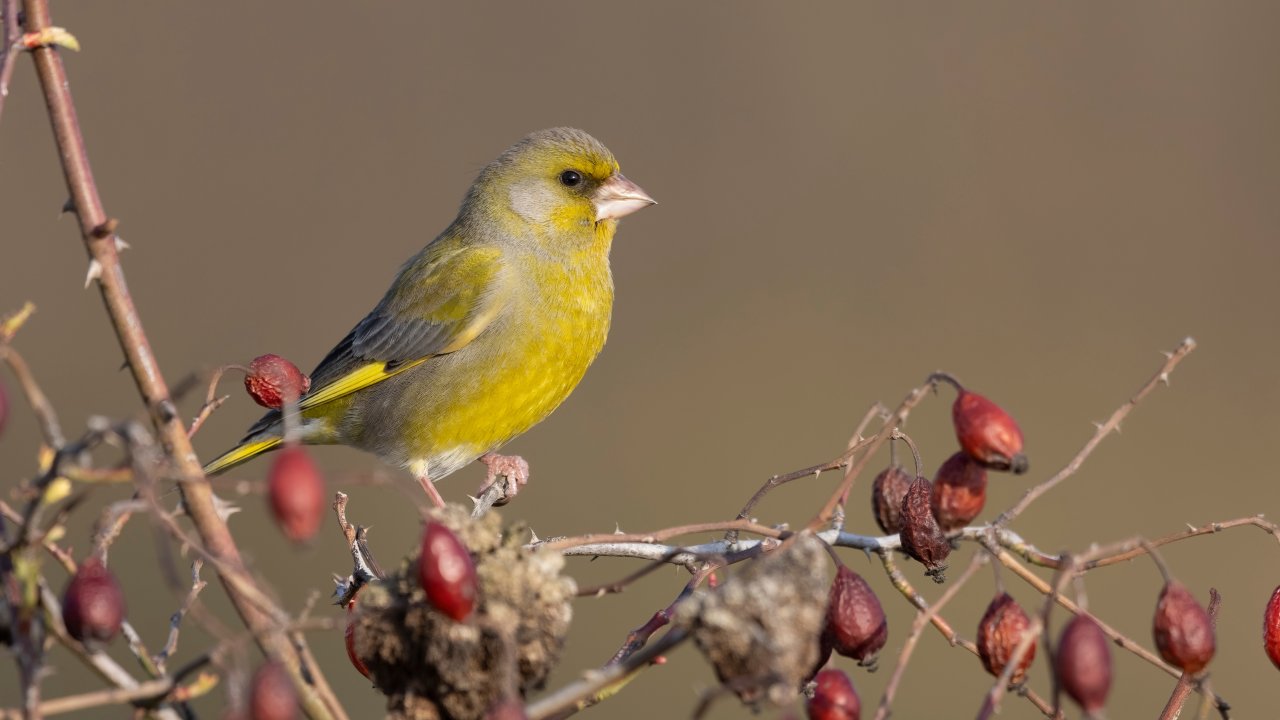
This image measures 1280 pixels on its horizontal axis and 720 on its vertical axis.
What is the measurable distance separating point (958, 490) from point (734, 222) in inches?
339

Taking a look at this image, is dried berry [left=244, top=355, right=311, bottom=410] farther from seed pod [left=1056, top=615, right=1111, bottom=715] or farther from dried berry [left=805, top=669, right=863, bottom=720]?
seed pod [left=1056, top=615, right=1111, bottom=715]

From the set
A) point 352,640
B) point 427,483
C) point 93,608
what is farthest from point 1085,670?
point 427,483

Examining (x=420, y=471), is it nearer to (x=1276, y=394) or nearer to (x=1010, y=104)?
(x=1276, y=394)

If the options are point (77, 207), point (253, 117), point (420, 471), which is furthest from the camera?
point (253, 117)

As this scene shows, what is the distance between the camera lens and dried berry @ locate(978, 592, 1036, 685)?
196 cm

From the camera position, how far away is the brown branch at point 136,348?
160 cm

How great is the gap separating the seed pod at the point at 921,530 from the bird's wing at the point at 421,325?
109 inches

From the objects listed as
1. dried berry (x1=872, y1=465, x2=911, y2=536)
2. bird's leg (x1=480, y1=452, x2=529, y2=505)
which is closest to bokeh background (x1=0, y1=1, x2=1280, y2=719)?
bird's leg (x1=480, y1=452, x2=529, y2=505)

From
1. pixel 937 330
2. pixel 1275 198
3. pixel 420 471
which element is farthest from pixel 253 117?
pixel 1275 198

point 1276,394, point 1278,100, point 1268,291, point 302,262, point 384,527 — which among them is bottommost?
point 384,527

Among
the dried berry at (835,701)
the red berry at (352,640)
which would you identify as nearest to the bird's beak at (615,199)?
the red berry at (352,640)

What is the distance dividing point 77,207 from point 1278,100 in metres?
10.3

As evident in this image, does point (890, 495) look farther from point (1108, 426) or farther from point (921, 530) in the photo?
point (1108, 426)

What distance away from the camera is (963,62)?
11.3 meters
